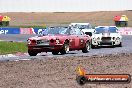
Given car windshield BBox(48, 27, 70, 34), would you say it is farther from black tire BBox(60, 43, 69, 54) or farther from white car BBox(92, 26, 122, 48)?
white car BBox(92, 26, 122, 48)

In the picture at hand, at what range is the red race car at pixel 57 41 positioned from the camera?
2136cm

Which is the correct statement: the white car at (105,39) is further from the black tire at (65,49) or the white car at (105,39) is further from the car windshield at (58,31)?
the black tire at (65,49)

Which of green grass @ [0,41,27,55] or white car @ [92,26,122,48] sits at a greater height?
white car @ [92,26,122,48]

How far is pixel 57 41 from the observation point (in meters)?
21.4

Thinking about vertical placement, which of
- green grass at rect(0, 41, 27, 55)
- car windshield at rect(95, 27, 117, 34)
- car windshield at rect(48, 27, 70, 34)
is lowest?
green grass at rect(0, 41, 27, 55)

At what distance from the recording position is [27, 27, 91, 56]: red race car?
2136cm

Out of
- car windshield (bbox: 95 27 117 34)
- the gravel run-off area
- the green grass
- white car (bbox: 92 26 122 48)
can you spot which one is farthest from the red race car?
car windshield (bbox: 95 27 117 34)

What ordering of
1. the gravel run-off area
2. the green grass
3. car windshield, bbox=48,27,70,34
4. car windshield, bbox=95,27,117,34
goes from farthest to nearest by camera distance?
1. car windshield, bbox=95,27,117,34
2. the green grass
3. car windshield, bbox=48,27,70,34
4. the gravel run-off area

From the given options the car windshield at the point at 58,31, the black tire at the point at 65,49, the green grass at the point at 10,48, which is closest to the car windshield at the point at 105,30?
the green grass at the point at 10,48

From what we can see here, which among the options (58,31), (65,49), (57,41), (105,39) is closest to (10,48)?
(105,39)

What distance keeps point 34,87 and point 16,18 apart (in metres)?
82.4

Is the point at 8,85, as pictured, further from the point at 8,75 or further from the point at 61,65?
the point at 61,65
